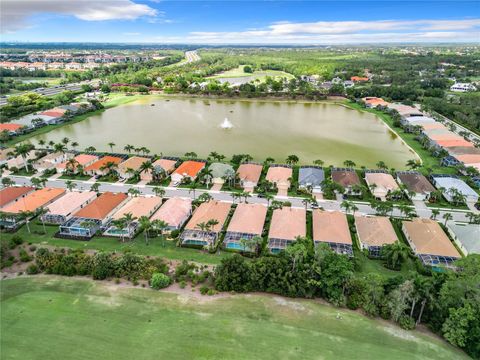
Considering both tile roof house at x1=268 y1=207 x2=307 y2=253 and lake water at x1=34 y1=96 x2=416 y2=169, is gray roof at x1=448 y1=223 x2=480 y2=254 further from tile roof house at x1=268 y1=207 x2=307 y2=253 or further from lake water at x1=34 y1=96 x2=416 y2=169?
lake water at x1=34 y1=96 x2=416 y2=169

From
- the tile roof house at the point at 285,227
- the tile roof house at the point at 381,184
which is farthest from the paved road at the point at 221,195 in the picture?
the tile roof house at the point at 285,227

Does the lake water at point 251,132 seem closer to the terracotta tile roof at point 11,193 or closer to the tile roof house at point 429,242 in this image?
the terracotta tile roof at point 11,193

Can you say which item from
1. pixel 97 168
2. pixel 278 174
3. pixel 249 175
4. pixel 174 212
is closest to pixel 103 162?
pixel 97 168

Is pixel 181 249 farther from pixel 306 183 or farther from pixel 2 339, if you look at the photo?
pixel 306 183

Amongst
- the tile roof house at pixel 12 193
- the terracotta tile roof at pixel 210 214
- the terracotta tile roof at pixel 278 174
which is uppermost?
the tile roof house at pixel 12 193

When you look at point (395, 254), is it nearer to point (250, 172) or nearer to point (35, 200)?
point (250, 172)

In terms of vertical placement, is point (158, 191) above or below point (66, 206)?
above
